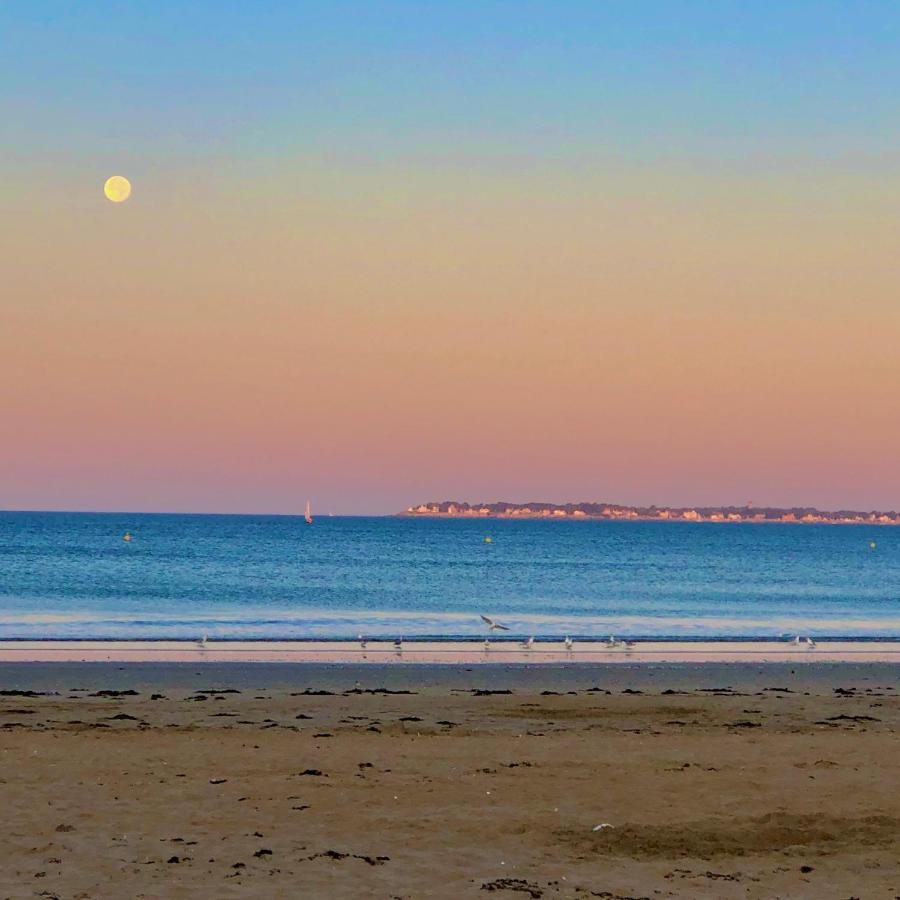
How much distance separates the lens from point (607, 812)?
12.4 metres

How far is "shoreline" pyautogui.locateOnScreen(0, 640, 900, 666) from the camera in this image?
2912 centimetres

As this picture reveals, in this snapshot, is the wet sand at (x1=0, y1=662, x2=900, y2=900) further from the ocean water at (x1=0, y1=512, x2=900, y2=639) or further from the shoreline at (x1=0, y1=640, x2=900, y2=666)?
the ocean water at (x1=0, y1=512, x2=900, y2=639)

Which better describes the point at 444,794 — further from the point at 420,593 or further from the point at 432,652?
the point at 420,593

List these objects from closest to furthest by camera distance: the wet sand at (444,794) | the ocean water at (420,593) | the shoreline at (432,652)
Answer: the wet sand at (444,794), the shoreline at (432,652), the ocean water at (420,593)

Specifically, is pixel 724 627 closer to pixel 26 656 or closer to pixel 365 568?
pixel 26 656

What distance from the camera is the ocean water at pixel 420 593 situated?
4400cm

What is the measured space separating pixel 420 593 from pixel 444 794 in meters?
54.9

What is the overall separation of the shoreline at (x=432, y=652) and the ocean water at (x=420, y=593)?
436cm

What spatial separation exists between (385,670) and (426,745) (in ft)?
33.9

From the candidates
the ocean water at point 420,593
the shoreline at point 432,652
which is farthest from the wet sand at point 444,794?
the ocean water at point 420,593

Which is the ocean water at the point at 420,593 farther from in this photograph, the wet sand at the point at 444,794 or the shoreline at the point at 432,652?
the wet sand at the point at 444,794

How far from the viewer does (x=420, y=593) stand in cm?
6781

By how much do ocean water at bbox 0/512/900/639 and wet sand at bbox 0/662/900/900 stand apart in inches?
722

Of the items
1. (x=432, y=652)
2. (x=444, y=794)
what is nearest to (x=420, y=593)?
(x=432, y=652)
